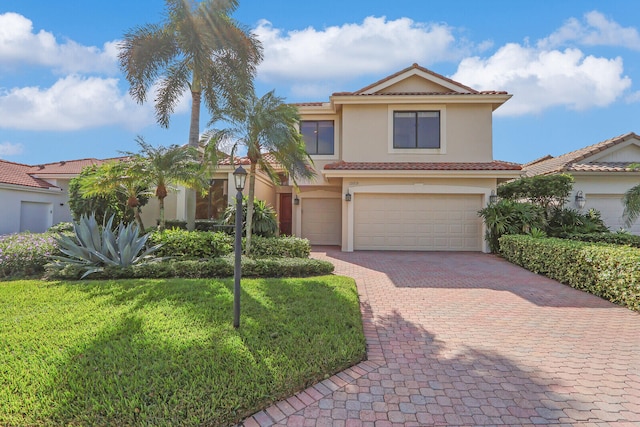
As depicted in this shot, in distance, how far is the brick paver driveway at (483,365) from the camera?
3051 millimetres

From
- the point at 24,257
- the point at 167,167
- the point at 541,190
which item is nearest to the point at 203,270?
the point at 167,167

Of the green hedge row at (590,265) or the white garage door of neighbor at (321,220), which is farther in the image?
the white garage door of neighbor at (321,220)

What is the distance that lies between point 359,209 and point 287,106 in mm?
6100

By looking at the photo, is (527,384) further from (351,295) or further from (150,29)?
(150,29)

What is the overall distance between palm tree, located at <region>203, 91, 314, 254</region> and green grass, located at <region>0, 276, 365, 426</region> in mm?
4439

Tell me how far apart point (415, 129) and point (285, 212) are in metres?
8.19

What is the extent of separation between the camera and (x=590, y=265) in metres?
7.26

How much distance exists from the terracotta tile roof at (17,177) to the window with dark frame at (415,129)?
65.1 feet

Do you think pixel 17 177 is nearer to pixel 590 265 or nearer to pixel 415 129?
pixel 415 129

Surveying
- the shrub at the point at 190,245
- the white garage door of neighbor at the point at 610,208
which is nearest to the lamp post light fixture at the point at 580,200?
the white garage door of neighbor at the point at 610,208

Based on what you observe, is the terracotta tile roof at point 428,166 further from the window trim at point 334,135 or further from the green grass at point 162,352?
the green grass at point 162,352

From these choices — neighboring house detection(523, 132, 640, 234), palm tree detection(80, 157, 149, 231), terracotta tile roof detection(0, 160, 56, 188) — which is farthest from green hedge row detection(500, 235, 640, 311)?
terracotta tile roof detection(0, 160, 56, 188)

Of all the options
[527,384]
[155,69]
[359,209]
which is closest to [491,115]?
[359,209]

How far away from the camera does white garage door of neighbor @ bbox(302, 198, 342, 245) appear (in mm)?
15664
